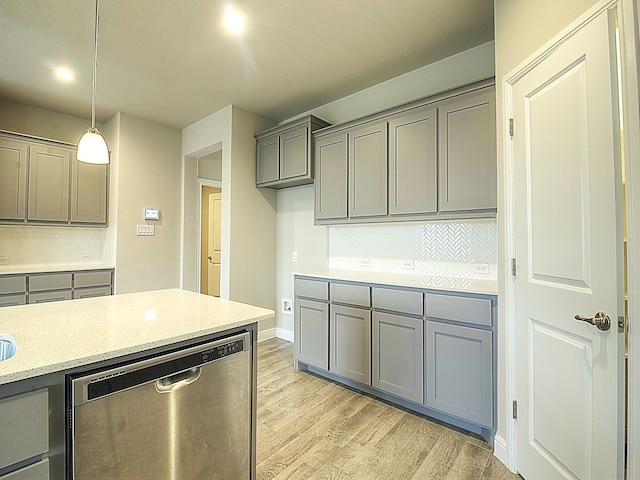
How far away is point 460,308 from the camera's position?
2.04 m

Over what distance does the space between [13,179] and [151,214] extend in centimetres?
135

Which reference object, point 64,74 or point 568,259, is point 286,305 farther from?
point 64,74

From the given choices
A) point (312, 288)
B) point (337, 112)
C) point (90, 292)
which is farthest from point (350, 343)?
point (90, 292)

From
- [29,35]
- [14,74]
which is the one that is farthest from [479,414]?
[14,74]

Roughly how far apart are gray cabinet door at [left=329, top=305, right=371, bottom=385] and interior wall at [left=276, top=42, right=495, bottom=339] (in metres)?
0.99

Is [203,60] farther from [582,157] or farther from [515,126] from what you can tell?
[582,157]

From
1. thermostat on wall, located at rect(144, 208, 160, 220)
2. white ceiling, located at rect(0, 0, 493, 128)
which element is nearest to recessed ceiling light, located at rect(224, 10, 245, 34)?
white ceiling, located at rect(0, 0, 493, 128)

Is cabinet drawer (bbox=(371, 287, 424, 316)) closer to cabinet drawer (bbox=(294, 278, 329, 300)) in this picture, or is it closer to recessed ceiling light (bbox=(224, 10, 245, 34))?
cabinet drawer (bbox=(294, 278, 329, 300))

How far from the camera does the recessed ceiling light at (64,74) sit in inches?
115

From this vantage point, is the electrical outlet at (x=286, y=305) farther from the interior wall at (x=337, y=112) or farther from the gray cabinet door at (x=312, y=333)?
the gray cabinet door at (x=312, y=333)

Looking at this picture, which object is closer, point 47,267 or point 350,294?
point 350,294

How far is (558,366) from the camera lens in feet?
4.69

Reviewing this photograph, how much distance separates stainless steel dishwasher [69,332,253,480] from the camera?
97cm

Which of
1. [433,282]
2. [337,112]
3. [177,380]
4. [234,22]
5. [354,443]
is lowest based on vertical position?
[354,443]
